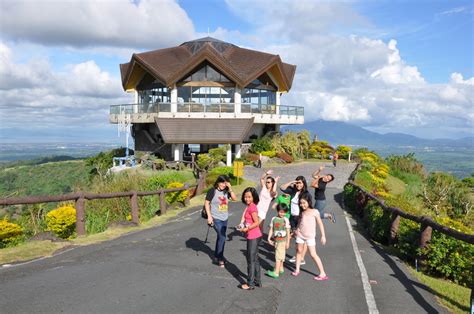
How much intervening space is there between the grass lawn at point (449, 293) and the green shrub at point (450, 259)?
27 cm

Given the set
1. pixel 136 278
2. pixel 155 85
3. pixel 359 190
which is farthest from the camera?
pixel 155 85

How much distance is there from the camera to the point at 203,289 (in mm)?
6609

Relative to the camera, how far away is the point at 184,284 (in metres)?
6.83

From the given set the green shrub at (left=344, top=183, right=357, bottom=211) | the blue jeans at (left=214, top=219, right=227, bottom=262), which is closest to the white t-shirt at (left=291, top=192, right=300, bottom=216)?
the blue jeans at (left=214, top=219, right=227, bottom=262)

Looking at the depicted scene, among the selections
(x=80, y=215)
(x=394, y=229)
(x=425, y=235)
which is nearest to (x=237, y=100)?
(x=394, y=229)

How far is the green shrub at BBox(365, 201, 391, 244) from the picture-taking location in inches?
440

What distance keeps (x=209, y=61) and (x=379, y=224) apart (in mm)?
25235

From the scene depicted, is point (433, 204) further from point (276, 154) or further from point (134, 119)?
point (134, 119)

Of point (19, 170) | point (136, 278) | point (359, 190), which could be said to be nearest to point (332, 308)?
point (136, 278)

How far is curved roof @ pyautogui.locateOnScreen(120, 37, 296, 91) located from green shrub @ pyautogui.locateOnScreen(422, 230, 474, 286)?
87.5 feet

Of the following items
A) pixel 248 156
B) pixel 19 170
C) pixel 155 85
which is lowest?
pixel 19 170

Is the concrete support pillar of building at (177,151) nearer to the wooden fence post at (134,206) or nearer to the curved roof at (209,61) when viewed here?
the curved roof at (209,61)

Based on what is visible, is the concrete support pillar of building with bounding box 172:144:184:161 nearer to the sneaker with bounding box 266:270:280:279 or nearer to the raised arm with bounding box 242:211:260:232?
the sneaker with bounding box 266:270:280:279

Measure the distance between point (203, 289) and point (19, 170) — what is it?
63638 millimetres
